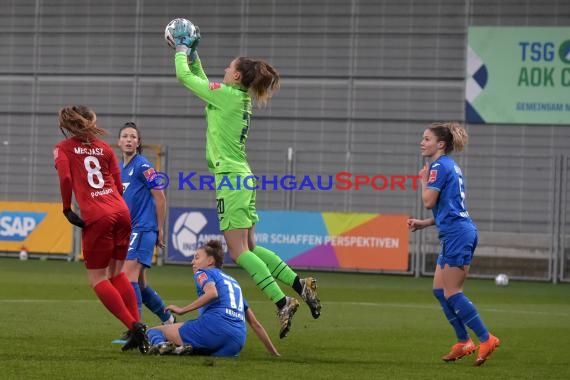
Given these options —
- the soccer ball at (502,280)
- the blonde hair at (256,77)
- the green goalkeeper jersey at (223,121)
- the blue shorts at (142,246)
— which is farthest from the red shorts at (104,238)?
the soccer ball at (502,280)

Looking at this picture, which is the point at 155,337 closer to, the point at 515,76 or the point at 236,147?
the point at 236,147

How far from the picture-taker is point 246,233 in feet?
32.4

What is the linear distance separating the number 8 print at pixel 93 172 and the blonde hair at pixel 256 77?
134 centimetres

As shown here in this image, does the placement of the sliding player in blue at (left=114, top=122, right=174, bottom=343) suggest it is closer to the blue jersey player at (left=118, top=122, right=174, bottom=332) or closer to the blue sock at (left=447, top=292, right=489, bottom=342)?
the blue jersey player at (left=118, top=122, right=174, bottom=332)

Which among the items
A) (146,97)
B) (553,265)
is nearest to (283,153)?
(146,97)

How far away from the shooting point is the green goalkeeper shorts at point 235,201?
32.0ft

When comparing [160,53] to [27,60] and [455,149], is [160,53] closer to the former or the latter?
[27,60]

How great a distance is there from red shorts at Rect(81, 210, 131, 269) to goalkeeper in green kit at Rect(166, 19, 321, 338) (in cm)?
77

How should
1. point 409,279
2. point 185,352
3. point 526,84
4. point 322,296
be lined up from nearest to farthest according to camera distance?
1. point 185,352
2. point 322,296
3. point 409,279
4. point 526,84

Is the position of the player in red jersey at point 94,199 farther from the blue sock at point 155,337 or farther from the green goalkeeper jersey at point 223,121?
the green goalkeeper jersey at point 223,121

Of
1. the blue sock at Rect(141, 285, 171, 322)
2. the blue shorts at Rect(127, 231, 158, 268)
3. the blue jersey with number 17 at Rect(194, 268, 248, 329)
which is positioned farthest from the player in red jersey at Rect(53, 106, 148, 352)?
the blue sock at Rect(141, 285, 171, 322)

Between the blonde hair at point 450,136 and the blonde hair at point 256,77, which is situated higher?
the blonde hair at point 256,77

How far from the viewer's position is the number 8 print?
9555 millimetres

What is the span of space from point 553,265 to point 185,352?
54.5ft
